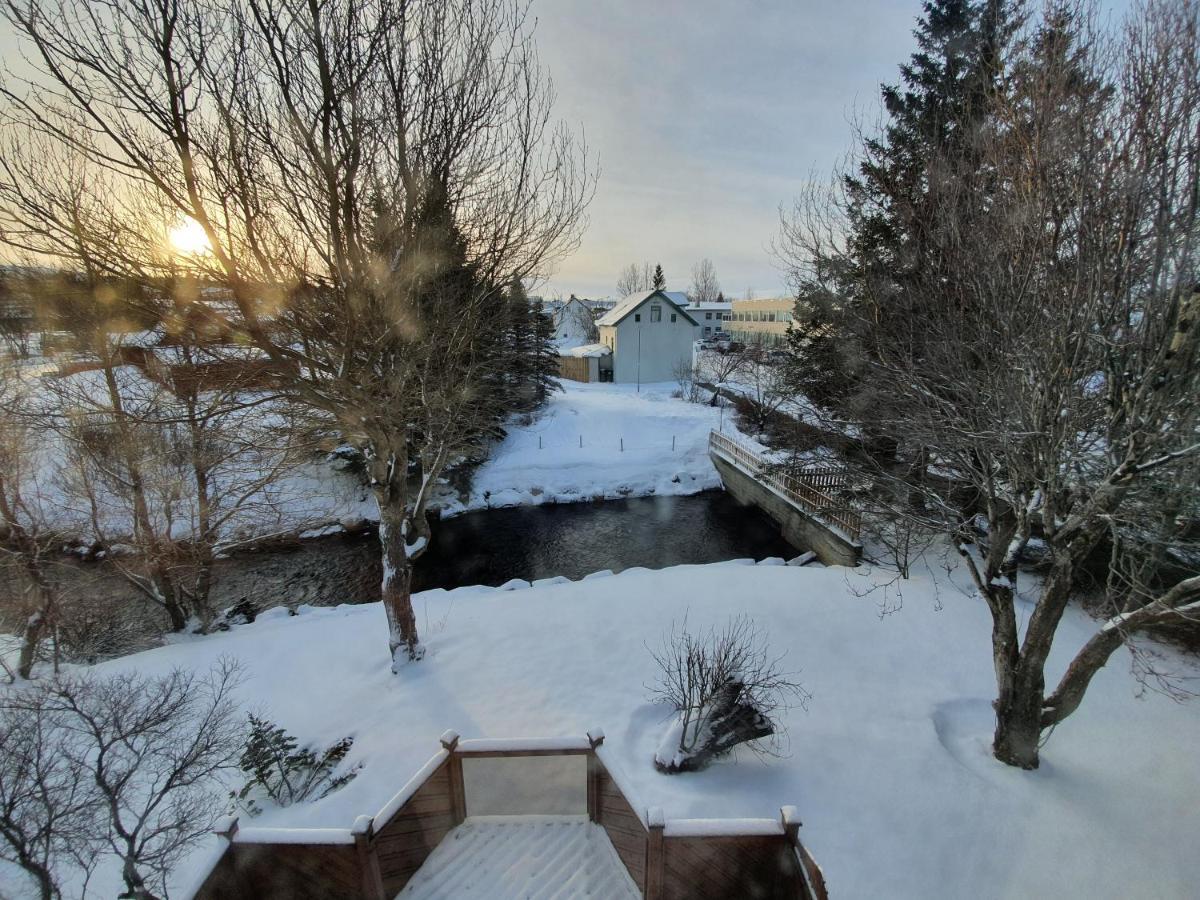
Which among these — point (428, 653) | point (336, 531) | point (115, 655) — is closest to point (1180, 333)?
point (428, 653)

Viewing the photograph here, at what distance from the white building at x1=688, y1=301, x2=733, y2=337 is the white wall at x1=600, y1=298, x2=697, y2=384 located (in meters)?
26.6

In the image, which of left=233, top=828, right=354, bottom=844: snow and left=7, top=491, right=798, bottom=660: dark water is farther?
left=7, top=491, right=798, bottom=660: dark water

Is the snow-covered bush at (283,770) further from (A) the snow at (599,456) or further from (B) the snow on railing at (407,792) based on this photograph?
(A) the snow at (599,456)

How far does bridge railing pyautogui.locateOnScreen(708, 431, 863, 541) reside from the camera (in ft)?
37.5

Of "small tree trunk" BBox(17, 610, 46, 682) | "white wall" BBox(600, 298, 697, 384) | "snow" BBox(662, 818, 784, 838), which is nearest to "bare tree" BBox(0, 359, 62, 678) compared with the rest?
"small tree trunk" BBox(17, 610, 46, 682)

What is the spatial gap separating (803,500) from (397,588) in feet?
34.8

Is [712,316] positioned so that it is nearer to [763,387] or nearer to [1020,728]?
[763,387]

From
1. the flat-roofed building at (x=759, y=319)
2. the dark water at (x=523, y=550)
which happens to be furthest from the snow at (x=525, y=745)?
the flat-roofed building at (x=759, y=319)

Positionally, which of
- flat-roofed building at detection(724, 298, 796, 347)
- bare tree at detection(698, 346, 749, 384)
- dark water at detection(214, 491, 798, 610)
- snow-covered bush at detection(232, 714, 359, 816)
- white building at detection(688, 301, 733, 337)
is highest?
white building at detection(688, 301, 733, 337)

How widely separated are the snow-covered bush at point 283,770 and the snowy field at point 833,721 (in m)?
0.25

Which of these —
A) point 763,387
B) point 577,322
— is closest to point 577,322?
point 577,322

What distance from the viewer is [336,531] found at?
16.4 m

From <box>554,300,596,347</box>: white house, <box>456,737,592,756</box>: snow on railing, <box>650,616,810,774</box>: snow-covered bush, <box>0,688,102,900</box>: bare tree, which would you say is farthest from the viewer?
<box>554,300,596,347</box>: white house

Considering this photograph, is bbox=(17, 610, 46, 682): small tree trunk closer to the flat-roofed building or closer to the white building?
the flat-roofed building
